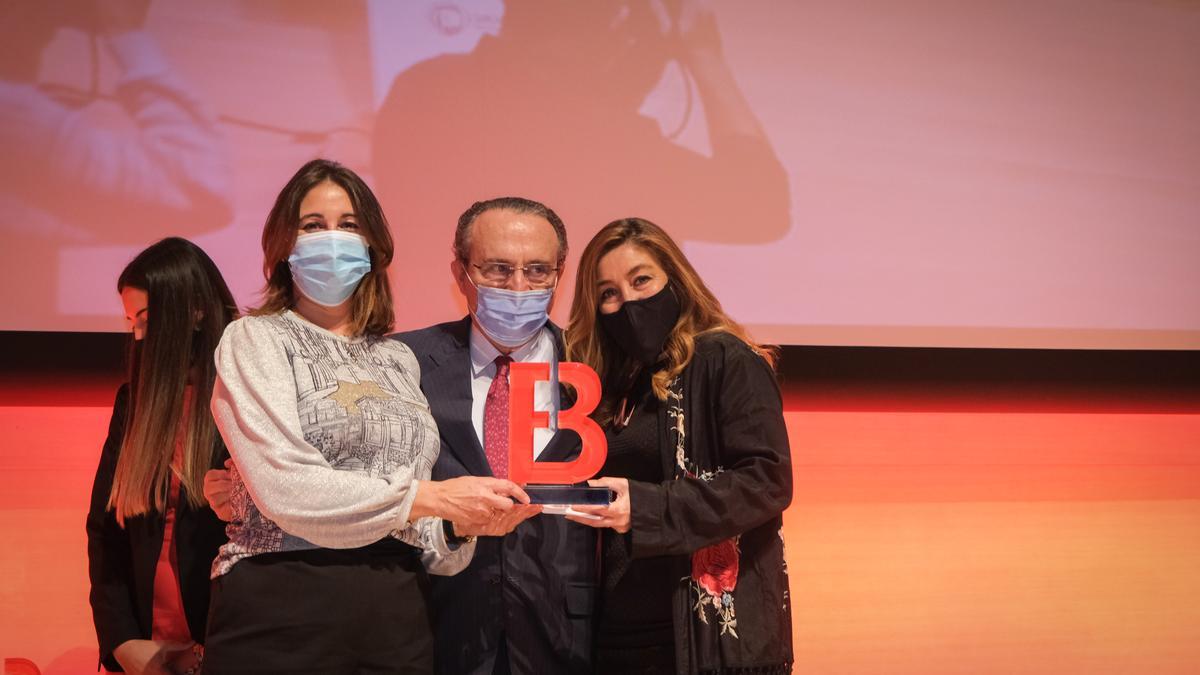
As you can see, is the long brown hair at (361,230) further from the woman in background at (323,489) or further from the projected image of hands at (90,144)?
the projected image of hands at (90,144)

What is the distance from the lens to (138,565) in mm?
2191

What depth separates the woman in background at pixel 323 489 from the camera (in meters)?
1.64

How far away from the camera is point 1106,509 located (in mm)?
4215

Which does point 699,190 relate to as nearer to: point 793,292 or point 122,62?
point 793,292

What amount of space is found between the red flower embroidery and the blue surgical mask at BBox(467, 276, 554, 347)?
61cm

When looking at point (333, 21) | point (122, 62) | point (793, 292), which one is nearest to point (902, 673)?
point (793, 292)

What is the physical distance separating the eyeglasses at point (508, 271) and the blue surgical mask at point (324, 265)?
0.31 m

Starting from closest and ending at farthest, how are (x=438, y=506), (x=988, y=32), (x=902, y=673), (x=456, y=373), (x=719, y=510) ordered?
(x=438, y=506) < (x=719, y=510) < (x=456, y=373) < (x=902, y=673) < (x=988, y=32)

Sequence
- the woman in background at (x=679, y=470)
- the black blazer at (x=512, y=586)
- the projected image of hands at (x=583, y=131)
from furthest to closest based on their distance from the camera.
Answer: the projected image of hands at (x=583, y=131) < the black blazer at (x=512, y=586) < the woman in background at (x=679, y=470)

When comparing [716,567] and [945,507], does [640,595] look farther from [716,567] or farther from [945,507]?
[945,507]

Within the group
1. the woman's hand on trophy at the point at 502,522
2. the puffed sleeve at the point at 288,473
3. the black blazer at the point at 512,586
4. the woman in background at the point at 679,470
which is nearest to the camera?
the puffed sleeve at the point at 288,473

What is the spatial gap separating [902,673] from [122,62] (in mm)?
3583

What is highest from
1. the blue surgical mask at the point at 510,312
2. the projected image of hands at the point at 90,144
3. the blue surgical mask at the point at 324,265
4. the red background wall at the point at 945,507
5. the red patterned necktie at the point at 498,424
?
the projected image of hands at the point at 90,144

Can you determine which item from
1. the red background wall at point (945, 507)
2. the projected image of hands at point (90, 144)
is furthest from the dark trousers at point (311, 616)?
the projected image of hands at point (90, 144)
